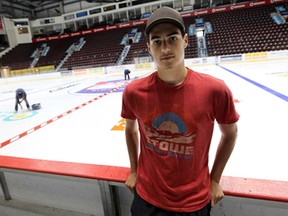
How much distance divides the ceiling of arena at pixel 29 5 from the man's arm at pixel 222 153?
102 ft

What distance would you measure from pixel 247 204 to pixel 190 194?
0.54 m

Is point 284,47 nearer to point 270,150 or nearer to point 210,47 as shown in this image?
point 210,47

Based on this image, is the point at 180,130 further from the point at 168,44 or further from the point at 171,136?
the point at 168,44

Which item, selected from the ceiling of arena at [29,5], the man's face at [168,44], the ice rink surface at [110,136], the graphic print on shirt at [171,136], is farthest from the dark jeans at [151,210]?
the ceiling of arena at [29,5]

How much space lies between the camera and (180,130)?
41.7 inches

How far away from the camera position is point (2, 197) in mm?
2027

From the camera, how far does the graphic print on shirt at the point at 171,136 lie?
1.06 m

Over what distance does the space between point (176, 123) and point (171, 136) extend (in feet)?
0.26

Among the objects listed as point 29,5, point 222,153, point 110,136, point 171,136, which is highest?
point 29,5

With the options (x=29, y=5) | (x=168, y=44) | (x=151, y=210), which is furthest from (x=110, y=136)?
(x=29, y=5)

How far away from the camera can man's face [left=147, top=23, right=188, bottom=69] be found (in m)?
1.03

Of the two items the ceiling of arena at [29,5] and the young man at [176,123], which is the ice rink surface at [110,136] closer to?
the young man at [176,123]

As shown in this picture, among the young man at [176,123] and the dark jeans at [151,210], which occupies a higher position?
the young man at [176,123]

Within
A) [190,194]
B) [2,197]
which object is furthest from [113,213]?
[2,197]
